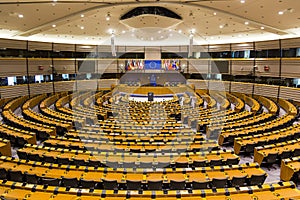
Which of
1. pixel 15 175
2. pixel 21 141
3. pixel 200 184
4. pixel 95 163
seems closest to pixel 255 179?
pixel 200 184

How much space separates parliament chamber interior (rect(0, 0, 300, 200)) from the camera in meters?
7.03

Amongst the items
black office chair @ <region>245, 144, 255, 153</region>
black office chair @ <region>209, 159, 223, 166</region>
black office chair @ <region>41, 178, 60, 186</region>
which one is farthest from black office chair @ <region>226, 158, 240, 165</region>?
black office chair @ <region>41, 178, 60, 186</region>

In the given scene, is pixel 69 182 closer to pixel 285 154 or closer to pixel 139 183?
pixel 139 183

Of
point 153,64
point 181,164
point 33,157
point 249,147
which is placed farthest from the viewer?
point 153,64

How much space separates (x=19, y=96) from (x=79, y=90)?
24.5 feet

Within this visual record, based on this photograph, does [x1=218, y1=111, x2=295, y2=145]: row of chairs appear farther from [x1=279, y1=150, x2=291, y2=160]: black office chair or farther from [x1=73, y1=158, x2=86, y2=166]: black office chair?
[x1=73, y1=158, x2=86, y2=166]: black office chair

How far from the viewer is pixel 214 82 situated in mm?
31500

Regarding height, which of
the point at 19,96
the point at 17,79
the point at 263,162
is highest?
the point at 17,79

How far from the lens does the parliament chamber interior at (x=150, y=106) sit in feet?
23.1

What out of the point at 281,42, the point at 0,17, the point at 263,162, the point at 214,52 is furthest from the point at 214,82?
the point at 0,17

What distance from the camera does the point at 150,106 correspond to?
21781 millimetres

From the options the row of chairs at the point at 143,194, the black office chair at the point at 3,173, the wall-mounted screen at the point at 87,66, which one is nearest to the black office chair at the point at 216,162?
the row of chairs at the point at 143,194

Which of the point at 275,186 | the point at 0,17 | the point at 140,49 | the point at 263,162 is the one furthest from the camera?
the point at 140,49

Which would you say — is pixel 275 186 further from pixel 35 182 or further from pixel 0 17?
pixel 0 17
